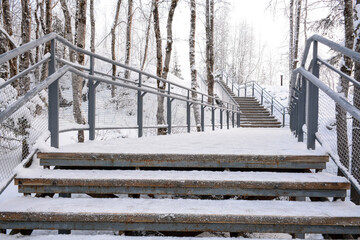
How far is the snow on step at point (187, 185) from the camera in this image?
8.12 feet

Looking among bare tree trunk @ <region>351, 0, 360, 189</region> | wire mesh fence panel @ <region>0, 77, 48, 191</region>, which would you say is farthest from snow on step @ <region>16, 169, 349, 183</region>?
bare tree trunk @ <region>351, 0, 360, 189</region>

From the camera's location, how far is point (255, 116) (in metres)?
18.1

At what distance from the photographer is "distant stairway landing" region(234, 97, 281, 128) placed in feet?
54.6

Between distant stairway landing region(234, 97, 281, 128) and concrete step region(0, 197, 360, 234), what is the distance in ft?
48.3

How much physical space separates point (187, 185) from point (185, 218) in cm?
40

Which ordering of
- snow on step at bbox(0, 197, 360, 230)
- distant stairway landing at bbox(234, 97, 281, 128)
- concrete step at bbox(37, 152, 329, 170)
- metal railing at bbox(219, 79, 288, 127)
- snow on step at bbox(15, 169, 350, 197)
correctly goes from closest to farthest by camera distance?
snow on step at bbox(0, 197, 360, 230) < snow on step at bbox(15, 169, 350, 197) < concrete step at bbox(37, 152, 329, 170) < distant stairway landing at bbox(234, 97, 281, 128) < metal railing at bbox(219, 79, 288, 127)

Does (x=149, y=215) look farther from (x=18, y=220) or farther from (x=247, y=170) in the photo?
(x=247, y=170)

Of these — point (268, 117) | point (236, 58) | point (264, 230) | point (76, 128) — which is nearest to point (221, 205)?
point (264, 230)

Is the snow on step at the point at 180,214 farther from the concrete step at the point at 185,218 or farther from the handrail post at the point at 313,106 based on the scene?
the handrail post at the point at 313,106

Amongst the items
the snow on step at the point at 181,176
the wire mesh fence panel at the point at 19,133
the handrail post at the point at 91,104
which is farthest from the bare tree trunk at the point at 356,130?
the wire mesh fence panel at the point at 19,133

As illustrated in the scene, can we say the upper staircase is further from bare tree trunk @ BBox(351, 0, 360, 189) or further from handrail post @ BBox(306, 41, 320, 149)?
handrail post @ BBox(306, 41, 320, 149)

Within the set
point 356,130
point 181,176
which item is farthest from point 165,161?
point 356,130

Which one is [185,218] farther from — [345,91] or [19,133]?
[345,91]

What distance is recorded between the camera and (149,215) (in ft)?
7.11
